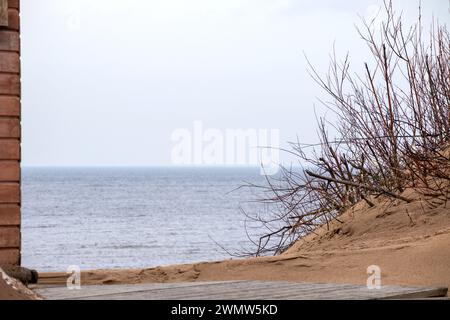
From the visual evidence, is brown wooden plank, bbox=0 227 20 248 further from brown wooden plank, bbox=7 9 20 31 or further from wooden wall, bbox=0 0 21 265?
brown wooden plank, bbox=7 9 20 31

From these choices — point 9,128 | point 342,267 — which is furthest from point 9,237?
point 342,267

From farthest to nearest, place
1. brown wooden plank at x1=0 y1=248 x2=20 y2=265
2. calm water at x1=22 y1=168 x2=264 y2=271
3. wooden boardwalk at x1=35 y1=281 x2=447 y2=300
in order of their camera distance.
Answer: calm water at x1=22 y1=168 x2=264 y2=271 → brown wooden plank at x1=0 y1=248 x2=20 y2=265 → wooden boardwalk at x1=35 y1=281 x2=447 y2=300

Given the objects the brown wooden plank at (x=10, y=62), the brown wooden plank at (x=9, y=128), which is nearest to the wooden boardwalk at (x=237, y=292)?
the brown wooden plank at (x=9, y=128)

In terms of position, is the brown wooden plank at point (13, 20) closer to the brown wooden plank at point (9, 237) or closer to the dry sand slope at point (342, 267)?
the brown wooden plank at point (9, 237)

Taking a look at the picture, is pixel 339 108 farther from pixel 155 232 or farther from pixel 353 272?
pixel 155 232

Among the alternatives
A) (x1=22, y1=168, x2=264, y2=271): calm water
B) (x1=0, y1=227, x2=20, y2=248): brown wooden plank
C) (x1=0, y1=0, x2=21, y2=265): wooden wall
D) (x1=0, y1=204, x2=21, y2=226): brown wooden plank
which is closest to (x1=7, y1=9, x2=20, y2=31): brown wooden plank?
(x1=0, y1=0, x2=21, y2=265): wooden wall

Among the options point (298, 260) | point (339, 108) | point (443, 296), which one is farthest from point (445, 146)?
point (443, 296)

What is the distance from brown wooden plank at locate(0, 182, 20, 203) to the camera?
7941 millimetres

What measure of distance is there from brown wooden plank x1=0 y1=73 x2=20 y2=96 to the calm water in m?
38.9

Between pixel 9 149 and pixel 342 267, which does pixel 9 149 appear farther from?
pixel 342 267
